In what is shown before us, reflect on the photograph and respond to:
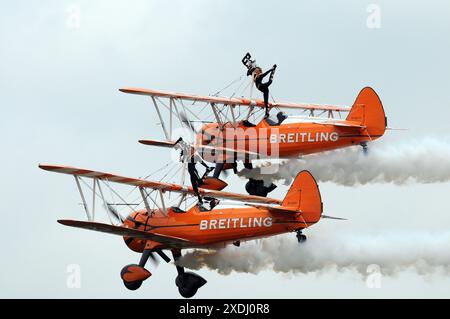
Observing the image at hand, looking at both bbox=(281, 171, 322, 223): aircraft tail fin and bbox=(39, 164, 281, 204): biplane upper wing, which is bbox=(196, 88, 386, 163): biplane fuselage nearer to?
bbox=(39, 164, 281, 204): biplane upper wing

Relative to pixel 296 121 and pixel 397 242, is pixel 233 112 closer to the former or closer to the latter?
pixel 296 121

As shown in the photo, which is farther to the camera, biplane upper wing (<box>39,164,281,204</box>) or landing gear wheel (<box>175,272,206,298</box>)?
landing gear wheel (<box>175,272,206,298</box>)

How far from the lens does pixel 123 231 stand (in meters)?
50.7

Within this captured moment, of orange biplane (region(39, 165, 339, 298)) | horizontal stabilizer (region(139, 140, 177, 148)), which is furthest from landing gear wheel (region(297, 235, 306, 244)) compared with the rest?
horizontal stabilizer (region(139, 140, 177, 148))

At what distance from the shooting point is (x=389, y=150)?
56.3 m

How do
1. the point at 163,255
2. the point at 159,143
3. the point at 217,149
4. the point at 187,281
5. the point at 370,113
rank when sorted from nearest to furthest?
1. the point at 163,255
2. the point at 187,281
3. the point at 370,113
4. the point at 217,149
5. the point at 159,143

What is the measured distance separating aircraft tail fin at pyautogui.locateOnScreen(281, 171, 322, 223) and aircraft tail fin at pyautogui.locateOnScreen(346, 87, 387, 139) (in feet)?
16.0

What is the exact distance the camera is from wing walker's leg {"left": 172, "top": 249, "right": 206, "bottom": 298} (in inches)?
2060

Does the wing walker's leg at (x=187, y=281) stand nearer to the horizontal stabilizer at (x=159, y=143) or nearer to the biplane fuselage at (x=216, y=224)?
the biplane fuselage at (x=216, y=224)

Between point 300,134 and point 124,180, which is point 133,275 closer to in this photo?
point 124,180

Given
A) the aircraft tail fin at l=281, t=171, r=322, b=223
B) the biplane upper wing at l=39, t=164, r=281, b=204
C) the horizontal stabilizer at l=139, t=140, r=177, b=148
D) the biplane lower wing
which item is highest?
the horizontal stabilizer at l=139, t=140, r=177, b=148

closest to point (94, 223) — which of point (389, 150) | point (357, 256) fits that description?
point (357, 256)

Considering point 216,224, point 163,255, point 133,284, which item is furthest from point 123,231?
point 216,224

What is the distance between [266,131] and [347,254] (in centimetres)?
621
